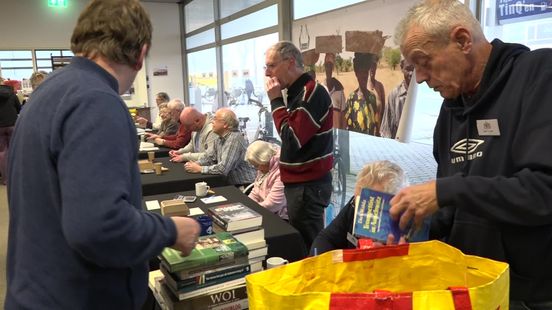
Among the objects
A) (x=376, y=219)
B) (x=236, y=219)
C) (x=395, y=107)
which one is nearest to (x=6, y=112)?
(x=395, y=107)

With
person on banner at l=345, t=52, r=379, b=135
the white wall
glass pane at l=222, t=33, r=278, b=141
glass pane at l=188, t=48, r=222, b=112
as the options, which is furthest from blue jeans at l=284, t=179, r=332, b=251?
the white wall

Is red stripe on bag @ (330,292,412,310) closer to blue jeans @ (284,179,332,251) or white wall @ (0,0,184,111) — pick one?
blue jeans @ (284,179,332,251)

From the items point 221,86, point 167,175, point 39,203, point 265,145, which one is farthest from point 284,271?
point 221,86

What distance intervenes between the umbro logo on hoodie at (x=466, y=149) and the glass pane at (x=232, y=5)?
13.6ft

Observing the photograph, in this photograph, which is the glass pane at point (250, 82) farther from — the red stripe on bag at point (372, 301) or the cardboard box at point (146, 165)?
the red stripe on bag at point (372, 301)

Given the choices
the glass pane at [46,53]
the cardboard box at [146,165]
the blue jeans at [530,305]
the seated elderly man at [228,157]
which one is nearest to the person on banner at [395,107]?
the seated elderly man at [228,157]

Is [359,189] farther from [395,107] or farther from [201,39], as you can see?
[201,39]

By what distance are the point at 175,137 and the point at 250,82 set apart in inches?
46.6

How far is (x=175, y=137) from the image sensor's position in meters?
4.95

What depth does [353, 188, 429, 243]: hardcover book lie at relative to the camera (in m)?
1.09

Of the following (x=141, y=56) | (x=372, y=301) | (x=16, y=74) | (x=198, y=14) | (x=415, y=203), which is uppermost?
(x=198, y=14)

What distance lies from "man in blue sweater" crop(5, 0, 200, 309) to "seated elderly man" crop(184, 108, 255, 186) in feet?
7.84

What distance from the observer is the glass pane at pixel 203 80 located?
22.7 ft

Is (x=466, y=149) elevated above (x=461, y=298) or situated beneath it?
elevated above
